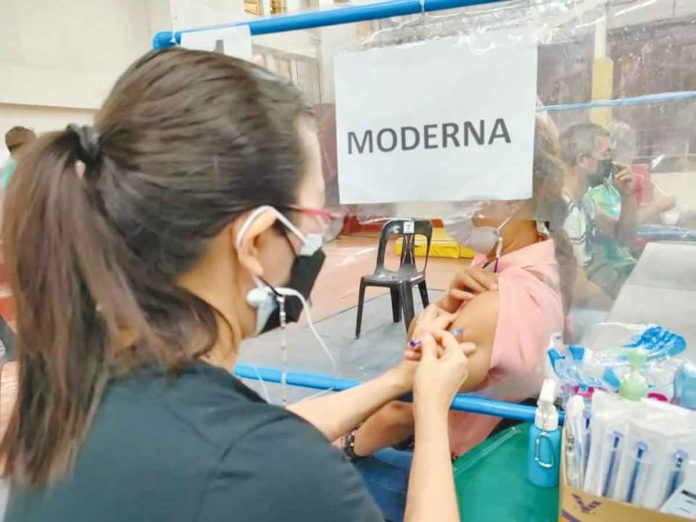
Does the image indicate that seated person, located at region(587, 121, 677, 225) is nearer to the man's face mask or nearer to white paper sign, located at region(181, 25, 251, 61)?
the man's face mask

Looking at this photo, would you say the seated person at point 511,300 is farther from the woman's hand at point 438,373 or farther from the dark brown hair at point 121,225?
the dark brown hair at point 121,225

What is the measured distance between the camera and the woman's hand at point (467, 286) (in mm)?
984

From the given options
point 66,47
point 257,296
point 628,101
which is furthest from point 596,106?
point 66,47

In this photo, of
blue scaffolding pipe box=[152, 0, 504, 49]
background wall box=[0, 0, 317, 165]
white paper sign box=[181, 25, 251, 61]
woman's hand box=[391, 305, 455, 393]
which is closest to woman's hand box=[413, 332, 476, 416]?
woman's hand box=[391, 305, 455, 393]

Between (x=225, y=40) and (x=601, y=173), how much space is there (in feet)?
2.24

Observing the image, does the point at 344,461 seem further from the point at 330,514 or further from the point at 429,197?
the point at 429,197

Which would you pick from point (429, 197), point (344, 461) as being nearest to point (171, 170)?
point (344, 461)

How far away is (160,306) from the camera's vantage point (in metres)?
0.57

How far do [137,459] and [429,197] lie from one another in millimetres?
563

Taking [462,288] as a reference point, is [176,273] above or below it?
above

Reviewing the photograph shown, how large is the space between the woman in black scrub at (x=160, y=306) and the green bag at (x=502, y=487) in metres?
0.12

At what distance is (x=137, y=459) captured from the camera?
0.47 metres

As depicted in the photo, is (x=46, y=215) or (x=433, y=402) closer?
(x=46, y=215)

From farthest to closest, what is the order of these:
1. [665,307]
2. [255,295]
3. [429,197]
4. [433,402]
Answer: [665,307]
[429,197]
[433,402]
[255,295]
